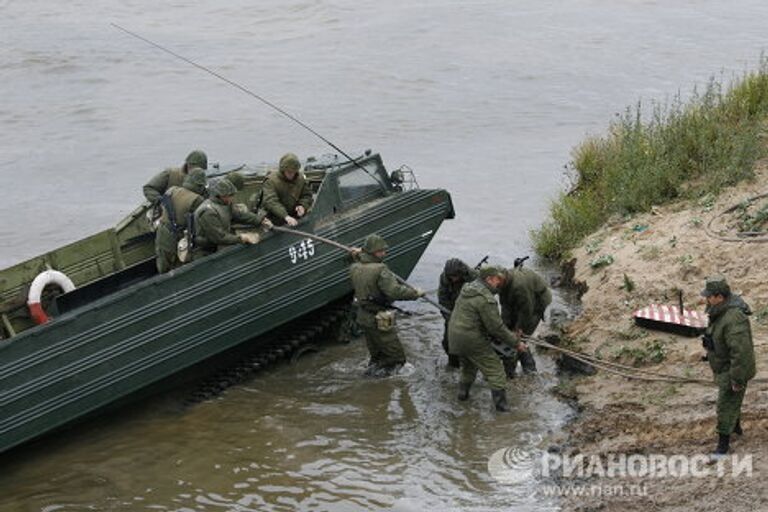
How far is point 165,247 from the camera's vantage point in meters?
13.0

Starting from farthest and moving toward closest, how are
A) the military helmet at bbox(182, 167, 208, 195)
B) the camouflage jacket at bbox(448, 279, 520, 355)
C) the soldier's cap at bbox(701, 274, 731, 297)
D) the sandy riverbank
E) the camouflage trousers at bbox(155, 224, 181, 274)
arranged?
the military helmet at bbox(182, 167, 208, 195)
the camouflage trousers at bbox(155, 224, 181, 274)
the camouflage jacket at bbox(448, 279, 520, 355)
the sandy riverbank
the soldier's cap at bbox(701, 274, 731, 297)

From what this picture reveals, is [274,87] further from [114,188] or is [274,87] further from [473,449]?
[473,449]

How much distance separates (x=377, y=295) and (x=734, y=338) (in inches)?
154

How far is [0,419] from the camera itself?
36.5ft

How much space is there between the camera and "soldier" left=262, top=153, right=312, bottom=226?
44.0 ft

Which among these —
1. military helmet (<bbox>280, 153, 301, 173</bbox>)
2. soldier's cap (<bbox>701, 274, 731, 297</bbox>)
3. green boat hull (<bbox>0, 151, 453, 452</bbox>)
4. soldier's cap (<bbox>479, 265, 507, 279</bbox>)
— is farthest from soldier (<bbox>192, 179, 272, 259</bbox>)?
soldier's cap (<bbox>701, 274, 731, 297</bbox>)

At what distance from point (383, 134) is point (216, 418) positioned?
37.6 ft

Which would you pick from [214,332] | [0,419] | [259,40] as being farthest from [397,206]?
[259,40]

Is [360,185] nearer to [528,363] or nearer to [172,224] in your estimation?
[172,224]

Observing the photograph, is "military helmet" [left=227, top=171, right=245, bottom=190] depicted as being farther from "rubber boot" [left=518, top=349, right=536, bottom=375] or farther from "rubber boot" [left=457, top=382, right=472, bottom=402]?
"rubber boot" [left=518, top=349, right=536, bottom=375]

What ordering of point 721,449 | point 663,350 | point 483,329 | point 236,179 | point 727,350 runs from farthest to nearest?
point 236,179
point 663,350
point 483,329
point 721,449
point 727,350

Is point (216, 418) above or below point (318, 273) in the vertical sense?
below

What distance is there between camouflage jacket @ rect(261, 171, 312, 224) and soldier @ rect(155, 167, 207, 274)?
0.72 meters

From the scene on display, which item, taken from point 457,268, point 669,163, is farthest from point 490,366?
point 669,163
